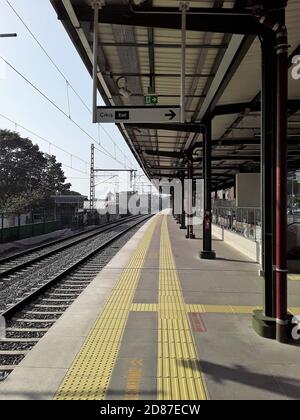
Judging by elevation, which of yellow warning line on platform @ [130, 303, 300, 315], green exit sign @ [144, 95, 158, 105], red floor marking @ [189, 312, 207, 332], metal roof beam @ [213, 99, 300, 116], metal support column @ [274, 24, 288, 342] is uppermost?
metal roof beam @ [213, 99, 300, 116]

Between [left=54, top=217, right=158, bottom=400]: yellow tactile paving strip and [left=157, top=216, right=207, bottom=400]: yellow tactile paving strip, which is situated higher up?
[left=54, top=217, right=158, bottom=400]: yellow tactile paving strip

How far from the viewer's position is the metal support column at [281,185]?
5.26m

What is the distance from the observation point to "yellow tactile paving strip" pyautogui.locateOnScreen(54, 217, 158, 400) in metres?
3.92

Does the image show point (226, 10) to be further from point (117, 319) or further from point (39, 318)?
point (39, 318)

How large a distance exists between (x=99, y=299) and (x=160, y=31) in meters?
4.76

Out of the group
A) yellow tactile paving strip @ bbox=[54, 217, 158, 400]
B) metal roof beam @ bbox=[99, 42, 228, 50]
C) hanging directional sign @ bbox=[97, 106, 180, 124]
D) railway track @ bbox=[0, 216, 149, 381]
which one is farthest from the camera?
metal roof beam @ bbox=[99, 42, 228, 50]

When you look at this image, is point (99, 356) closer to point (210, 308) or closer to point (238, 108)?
point (210, 308)

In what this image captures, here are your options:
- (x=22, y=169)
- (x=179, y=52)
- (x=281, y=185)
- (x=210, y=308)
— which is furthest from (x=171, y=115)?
(x=22, y=169)

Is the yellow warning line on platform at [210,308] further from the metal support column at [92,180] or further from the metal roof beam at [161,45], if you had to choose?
the metal support column at [92,180]

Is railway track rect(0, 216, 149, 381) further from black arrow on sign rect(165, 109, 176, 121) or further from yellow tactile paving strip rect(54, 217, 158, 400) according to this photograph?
black arrow on sign rect(165, 109, 176, 121)

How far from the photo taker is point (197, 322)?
20.4 feet

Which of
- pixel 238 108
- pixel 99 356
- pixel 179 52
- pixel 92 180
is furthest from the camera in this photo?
pixel 92 180

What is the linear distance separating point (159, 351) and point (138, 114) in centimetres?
337

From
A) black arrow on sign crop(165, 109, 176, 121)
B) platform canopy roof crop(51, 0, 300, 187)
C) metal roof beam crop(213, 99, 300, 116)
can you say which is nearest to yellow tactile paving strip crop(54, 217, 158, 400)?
black arrow on sign crop(165, 109, 176, 121)
